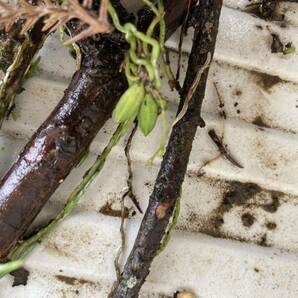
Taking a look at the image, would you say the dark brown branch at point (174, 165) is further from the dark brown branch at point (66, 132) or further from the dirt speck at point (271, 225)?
the dirt speck at point (271, 225)

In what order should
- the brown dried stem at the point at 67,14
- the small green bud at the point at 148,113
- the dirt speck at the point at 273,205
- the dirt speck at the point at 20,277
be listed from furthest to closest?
the dirt speck at the point at 273,205 < the dirt speck at the point at 20,277 < the small green bud at the point at 148,113 < the brown dried stem at the point at 67,14

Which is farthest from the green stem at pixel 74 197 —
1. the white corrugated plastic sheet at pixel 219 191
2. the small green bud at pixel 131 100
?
the small green bud at pixel 131 100

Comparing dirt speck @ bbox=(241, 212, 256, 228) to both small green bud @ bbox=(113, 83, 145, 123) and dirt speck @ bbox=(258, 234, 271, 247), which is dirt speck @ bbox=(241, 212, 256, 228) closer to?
dirt speck @ bbox=(258, 234, 271, 247)

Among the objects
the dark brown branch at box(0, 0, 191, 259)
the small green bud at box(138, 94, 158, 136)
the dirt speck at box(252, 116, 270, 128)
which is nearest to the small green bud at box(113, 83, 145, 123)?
the small green bud at box(138, 94, 158, 136)

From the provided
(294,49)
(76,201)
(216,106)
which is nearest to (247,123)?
(216,106)

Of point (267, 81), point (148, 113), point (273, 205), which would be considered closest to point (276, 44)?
point (267, 81)

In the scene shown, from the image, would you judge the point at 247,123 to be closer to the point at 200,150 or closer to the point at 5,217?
the point at 200,150
